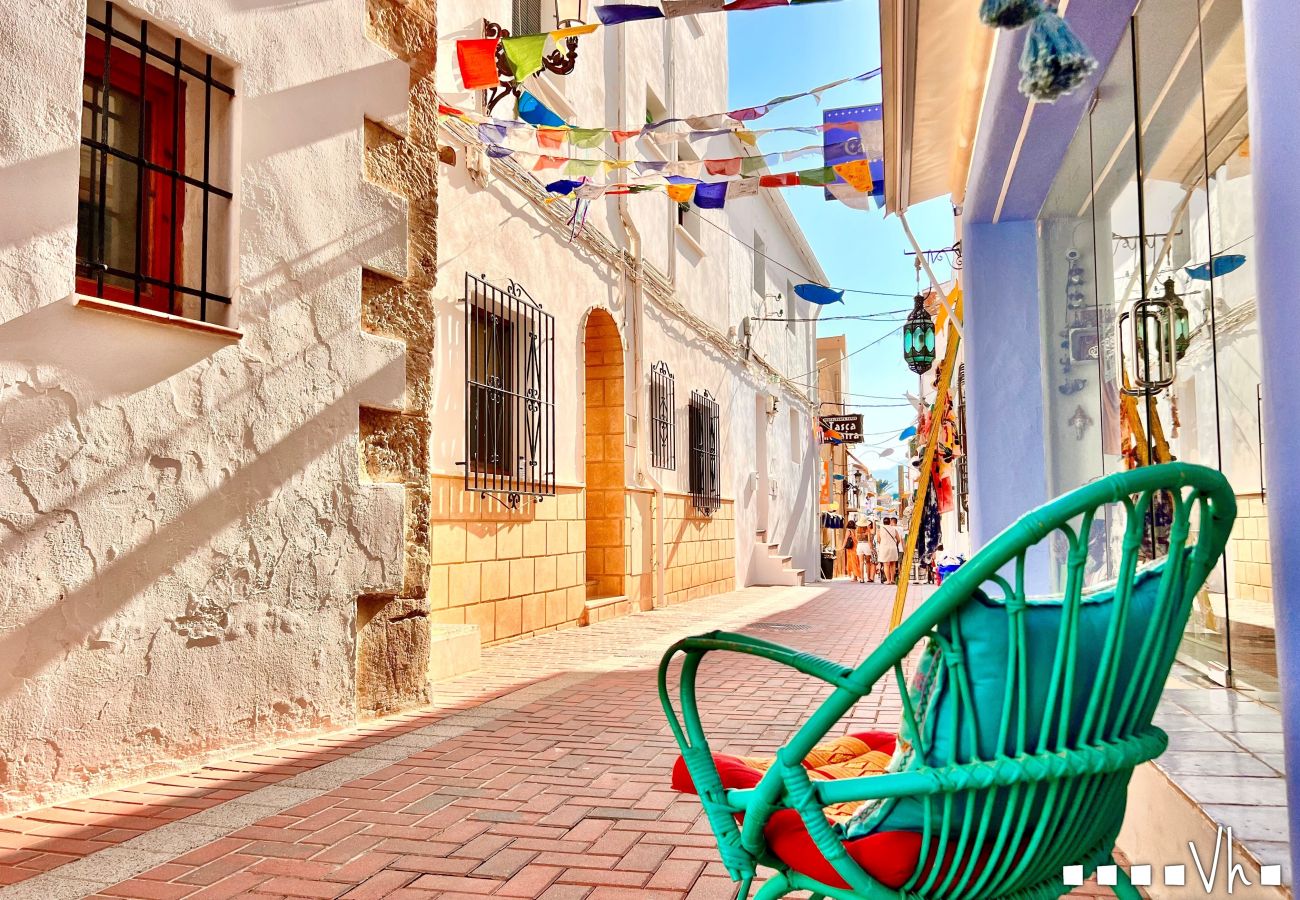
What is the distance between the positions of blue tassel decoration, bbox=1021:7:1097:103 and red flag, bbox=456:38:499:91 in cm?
515

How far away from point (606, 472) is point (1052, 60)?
8.95 m

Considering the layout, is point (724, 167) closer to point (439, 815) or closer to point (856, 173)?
point (856, 173)

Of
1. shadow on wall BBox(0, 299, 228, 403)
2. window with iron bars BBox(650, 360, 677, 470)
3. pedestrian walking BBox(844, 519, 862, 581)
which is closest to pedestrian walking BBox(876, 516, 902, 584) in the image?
pedestrian walking BBox(844, 519, 862, 581)

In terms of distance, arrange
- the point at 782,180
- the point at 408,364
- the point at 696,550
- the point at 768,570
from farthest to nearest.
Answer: the point at 768,570 < the point at 696,550 < the point at 782,180 < the point at 408,364

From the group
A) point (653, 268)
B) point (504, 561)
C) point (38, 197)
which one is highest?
point (653, 268)

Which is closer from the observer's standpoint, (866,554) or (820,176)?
(820,176)

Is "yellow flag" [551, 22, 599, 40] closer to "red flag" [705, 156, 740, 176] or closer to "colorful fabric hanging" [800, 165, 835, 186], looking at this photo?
"red flag" [705, 156, 740, 176]

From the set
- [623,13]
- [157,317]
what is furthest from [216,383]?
[623,13]

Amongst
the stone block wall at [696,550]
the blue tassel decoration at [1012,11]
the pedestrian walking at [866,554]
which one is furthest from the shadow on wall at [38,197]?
the pedestrian walking at [866,554]

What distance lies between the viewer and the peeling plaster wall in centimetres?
324

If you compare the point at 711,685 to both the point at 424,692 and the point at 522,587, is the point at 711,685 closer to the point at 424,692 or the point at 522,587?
the point at 424,692

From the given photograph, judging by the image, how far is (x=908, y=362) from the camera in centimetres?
1042

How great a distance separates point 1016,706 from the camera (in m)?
1.38

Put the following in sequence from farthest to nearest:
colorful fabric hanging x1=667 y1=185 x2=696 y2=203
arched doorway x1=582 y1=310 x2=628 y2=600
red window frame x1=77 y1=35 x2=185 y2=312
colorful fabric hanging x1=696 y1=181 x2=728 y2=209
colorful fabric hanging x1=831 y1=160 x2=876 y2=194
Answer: arched doorway x1=582 y1=310 x2=628 y2=600 < colorful fabric hanging x1=667 y1=185 x2=696 y2=203 < colorful fabric hanging x1=696 y1=181 x2=728 y2=209 < colorful fabric hanging x1=831 y1=160 x2=876 y2=194 < red window frame x1=77 y1=35 x2=185 y2=312
